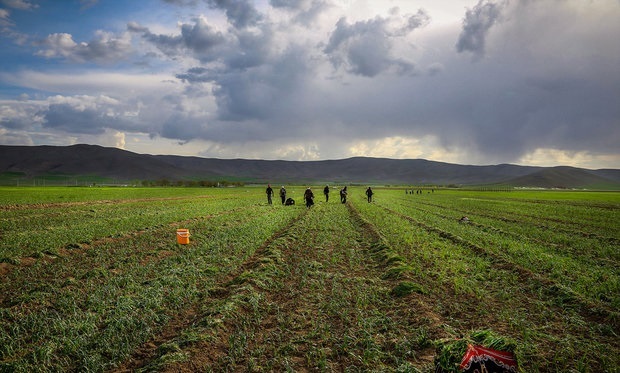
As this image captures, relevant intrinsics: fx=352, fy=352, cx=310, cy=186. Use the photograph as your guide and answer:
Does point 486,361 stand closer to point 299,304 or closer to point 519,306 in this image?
point 519,306

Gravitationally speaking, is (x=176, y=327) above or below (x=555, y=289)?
below

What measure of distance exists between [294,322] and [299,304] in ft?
4.21

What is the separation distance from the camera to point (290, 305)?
999 centimetres

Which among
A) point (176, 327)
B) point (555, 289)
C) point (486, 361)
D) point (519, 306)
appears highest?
point (486, 361)

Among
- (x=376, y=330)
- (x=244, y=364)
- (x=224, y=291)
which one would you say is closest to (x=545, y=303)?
(x=376, y=330)

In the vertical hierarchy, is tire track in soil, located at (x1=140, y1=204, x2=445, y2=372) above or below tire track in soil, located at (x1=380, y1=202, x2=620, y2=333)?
below

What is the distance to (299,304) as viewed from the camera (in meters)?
10.0

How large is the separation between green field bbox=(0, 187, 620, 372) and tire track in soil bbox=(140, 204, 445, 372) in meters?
0.04

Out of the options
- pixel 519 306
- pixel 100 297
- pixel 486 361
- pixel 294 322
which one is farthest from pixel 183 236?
pixel 486 361

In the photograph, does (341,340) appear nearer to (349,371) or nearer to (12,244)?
(349,371)

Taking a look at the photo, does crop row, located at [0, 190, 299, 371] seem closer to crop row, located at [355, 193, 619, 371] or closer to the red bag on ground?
the red bag on ground

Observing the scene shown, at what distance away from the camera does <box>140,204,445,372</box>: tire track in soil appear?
267 inches

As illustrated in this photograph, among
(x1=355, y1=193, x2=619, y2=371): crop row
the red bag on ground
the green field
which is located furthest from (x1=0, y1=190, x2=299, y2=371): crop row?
(x1=355, y1=193, x2=619, y2=371): crop row

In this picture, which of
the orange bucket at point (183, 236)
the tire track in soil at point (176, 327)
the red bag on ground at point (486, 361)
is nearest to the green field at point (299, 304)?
the tire track in soil at point (176, 327)
